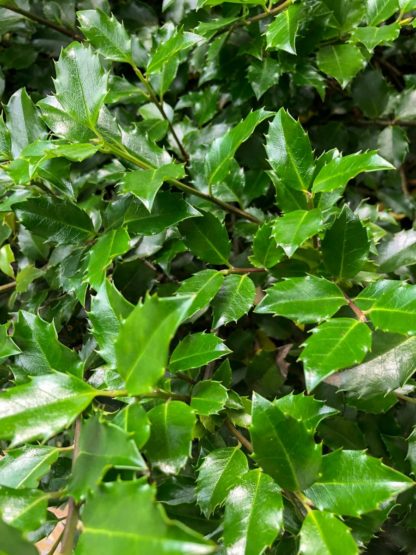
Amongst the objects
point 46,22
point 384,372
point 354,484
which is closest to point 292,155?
point 384,372

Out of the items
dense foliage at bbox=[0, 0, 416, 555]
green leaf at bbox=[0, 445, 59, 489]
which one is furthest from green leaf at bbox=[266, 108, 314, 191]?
green leaf at bbox=[0, 445, 59, 489]

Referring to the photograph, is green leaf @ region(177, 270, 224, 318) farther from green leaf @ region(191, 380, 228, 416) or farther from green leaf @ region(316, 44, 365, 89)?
green leaf @ region(316, 44, 365, 89)

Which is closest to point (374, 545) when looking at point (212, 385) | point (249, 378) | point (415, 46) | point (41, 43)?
point (249, 378)

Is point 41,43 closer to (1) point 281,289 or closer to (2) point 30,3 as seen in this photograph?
(2) point 30,3

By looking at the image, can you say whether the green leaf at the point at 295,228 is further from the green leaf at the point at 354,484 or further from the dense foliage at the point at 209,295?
the green leaf at the point at 354,484

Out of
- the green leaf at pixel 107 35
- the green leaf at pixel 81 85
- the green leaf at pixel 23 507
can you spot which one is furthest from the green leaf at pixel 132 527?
the green leaf at pixel 107 35

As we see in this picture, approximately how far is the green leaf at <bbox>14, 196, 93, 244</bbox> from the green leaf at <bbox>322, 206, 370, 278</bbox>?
347 millimetres

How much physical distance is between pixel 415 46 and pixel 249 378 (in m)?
0.80

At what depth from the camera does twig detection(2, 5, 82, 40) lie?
3.42ft

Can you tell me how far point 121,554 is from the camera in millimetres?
369

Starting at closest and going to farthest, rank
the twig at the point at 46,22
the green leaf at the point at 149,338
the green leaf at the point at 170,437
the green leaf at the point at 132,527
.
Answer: the green leaf at the point at 132,527 < the green leaf at the point at 149,338 < the green leaf at the point at 170,437 < the twig at the point at 46,22

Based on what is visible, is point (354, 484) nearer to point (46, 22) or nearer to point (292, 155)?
point (292, 155)

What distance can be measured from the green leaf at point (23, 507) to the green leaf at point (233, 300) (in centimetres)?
29

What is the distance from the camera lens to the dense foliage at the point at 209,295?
20.1 inches
